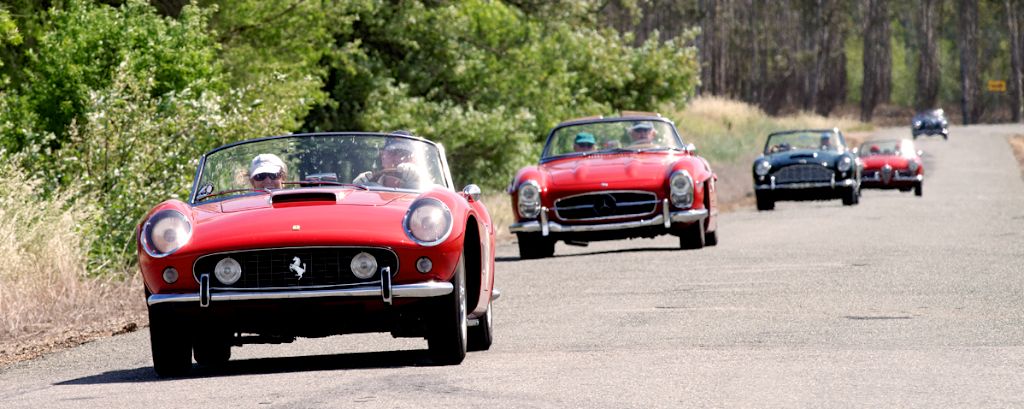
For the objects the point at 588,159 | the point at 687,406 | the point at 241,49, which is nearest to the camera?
the point at 687,406

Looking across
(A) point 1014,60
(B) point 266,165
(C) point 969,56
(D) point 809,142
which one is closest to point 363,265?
(B) point 266,165

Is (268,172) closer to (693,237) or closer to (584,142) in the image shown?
(693,237)

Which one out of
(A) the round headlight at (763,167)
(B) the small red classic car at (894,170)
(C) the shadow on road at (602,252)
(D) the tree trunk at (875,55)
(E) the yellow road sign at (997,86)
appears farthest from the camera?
(E) the yellow road sign at (997,86)

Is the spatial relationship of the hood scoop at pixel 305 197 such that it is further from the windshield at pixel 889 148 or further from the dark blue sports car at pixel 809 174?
the windshield at pixel 889 148

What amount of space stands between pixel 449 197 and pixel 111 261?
7.44 metres

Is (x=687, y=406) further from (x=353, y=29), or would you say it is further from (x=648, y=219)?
(x=353, y=29)

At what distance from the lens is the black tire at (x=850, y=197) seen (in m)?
30.4

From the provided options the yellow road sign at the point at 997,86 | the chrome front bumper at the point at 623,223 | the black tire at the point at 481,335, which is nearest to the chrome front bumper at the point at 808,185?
the chrome front bumper at the point at 623,223

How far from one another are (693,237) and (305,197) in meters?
10.6

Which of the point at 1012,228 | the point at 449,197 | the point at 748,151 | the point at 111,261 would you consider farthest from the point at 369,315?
the point at 748,151

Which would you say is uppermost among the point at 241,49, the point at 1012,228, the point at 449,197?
the point at 241,49

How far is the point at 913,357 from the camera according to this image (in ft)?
29.9

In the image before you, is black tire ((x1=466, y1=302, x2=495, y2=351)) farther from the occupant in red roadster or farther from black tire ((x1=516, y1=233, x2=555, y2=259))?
black tire ((x1=516, y1=233, x2=555, y2=259))

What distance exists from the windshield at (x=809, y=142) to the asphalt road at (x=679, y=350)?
11.9 meters
